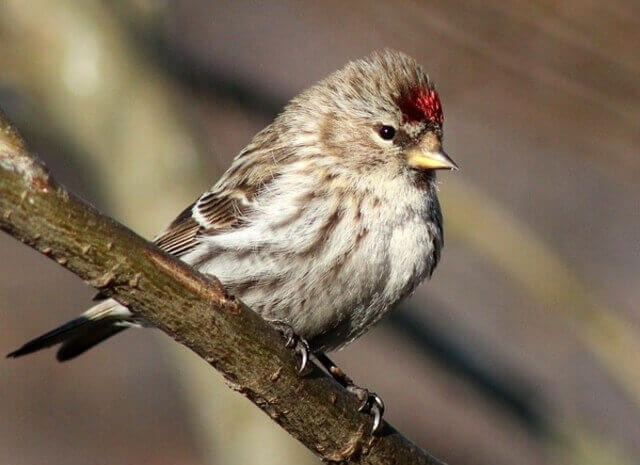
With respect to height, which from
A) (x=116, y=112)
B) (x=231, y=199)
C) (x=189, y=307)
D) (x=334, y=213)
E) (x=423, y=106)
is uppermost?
(x=423, y=106)

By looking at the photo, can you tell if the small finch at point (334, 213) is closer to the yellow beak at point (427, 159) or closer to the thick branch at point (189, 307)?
the yellow beak at point (427, 159)

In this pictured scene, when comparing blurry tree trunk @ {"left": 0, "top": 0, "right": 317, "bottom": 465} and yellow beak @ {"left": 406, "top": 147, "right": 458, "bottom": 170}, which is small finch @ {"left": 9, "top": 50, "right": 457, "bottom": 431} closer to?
yellow beak @ {"left": 406, "top": 147, "right": 458, "bottom": 170}

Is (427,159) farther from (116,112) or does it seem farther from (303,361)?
(116,112)

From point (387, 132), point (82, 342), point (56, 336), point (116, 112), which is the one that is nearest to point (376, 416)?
point (387, 132)

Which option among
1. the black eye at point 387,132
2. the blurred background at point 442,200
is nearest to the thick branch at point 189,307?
the black eye at point 387,132

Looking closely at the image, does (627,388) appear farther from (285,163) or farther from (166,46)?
(166,46)

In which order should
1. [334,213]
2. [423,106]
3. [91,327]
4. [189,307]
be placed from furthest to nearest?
[91,327] → [423,106] → [334,213] → [189,307]
